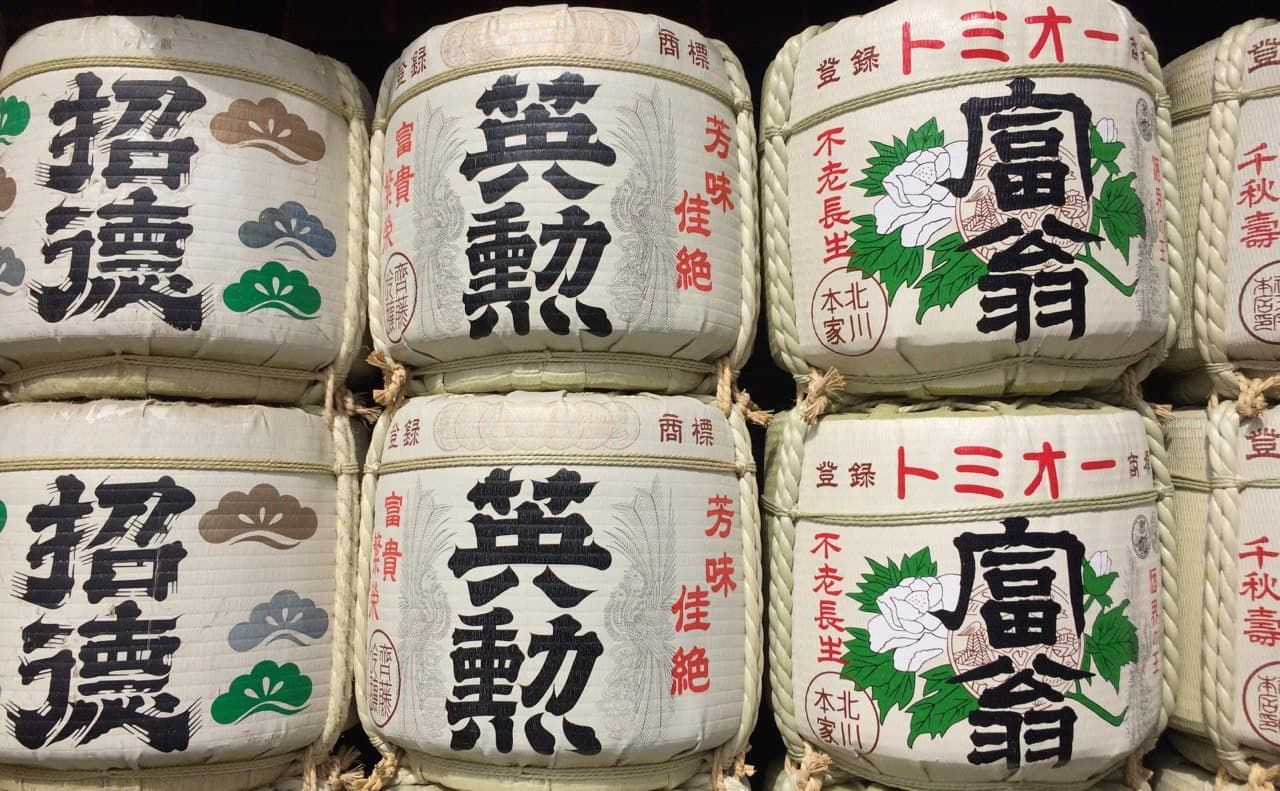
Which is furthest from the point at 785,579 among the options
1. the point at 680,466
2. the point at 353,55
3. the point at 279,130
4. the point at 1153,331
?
the point at 353,55

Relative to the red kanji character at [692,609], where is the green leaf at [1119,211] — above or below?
above

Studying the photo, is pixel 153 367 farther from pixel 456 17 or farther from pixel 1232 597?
pixel 1232 597

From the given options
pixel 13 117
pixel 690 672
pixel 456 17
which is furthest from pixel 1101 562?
pixel 13 117

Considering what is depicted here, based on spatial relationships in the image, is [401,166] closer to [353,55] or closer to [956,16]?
[353,55]

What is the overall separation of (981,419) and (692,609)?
0.51 m

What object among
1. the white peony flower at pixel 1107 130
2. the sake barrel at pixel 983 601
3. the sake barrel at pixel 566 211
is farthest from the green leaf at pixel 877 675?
the white peony flower at pixel 1107 130

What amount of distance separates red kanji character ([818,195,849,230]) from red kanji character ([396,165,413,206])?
66cm

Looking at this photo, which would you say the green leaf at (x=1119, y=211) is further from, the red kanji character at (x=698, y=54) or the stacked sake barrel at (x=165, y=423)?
the stacked sake barrel at (x=165, y=423)

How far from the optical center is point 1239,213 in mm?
1389

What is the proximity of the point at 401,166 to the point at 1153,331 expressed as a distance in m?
1.20

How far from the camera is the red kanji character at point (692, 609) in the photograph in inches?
51.7

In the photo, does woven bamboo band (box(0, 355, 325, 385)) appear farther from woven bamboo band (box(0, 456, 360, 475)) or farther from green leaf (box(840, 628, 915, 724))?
green leaf (box(840, 628, 915, 724))

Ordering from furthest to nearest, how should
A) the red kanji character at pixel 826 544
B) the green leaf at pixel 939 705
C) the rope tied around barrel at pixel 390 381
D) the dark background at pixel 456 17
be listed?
1. the dark background at pixel 456 17
2. the rope tied around barrel at pixel 390 381
3. the red kanji character at pixel 826 544
4. the green leaf at pixel 939 705

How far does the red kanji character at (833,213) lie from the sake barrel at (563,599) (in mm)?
348
